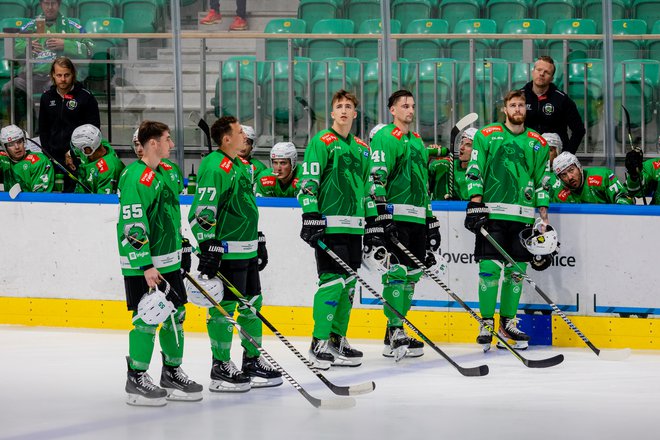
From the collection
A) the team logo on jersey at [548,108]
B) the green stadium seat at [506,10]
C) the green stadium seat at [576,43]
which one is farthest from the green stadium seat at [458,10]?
the team logo on jersey at [548,108]

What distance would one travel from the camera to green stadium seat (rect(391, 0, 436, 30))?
8.49 meters

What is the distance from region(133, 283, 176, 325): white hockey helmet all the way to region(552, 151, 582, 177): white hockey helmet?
2.94 metres

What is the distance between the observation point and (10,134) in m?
8.51

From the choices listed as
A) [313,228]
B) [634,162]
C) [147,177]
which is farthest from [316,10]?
[147,177]

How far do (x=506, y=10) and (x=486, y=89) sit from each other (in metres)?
1.11

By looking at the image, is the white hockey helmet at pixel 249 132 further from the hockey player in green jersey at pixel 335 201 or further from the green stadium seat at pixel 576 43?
the green stadium seat at pixel 576 43

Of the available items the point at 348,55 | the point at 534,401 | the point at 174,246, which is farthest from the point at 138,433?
the point at 348,55

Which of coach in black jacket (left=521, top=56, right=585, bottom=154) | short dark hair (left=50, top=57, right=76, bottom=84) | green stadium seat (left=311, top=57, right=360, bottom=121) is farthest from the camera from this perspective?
short dark hair (left=50, top=57, right=76, bottom=84)

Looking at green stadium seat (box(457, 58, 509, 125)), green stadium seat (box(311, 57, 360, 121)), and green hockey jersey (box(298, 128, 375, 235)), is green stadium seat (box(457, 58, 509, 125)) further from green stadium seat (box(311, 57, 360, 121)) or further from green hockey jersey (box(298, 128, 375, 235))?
green hockey jersey (box(298, 128, 375, 235))

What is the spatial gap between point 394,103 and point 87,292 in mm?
2489

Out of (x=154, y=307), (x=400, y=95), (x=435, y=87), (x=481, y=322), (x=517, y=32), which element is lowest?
(x=481, y=322)

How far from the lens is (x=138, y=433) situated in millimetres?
5379

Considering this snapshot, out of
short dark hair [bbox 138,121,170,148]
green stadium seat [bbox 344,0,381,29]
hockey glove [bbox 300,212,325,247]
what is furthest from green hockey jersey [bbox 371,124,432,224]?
short dark hair [bbox 138,121,170,148]

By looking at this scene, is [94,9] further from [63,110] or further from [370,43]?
[370,43]
